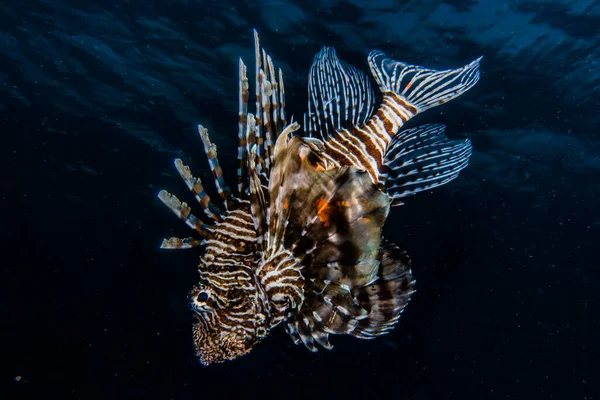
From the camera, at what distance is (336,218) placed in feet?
8.59

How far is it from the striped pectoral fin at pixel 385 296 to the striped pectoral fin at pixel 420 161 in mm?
1006

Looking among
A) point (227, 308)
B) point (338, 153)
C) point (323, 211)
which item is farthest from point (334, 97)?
point (227, 308)

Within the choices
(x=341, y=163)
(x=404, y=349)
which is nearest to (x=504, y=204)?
(x=404, y=349)

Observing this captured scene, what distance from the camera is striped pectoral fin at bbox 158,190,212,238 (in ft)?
10.2

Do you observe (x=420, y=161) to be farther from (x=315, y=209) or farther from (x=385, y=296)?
(x=315, y=209)

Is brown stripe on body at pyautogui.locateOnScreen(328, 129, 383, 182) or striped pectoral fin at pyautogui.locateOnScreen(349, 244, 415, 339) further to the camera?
brown stripe on body at pyautogui.locateOnScreen(328, 129, 383, 182)

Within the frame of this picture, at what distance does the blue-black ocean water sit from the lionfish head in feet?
23.7

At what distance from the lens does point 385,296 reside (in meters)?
3.52

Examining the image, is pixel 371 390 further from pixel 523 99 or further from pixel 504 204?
pixel 523 99

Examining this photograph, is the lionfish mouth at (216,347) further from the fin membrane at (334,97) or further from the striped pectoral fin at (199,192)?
the fin membrane at (334,97)

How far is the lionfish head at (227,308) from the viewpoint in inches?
133

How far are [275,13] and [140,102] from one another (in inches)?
264

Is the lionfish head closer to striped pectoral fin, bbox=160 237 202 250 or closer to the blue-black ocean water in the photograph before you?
striped pectoral fin, bbox=160 237 202 250

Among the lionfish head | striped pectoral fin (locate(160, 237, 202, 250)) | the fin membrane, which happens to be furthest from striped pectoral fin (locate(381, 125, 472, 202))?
striped pectoral fin (locate(160, 237, 202, 250))
